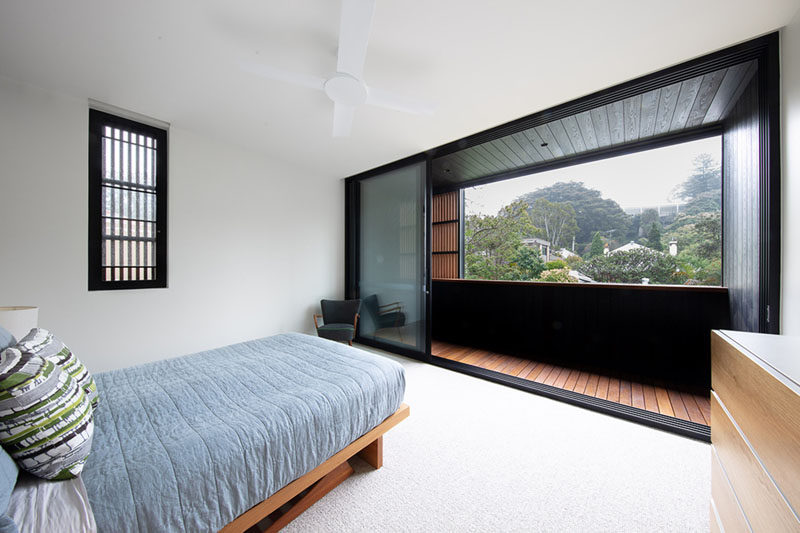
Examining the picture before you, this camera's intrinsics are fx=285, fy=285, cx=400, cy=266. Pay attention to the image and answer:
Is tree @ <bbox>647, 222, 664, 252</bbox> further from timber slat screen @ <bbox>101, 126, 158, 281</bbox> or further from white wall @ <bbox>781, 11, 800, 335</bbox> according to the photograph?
timber slat screen @ <bbox>101, 126, 158, 281</bbox>

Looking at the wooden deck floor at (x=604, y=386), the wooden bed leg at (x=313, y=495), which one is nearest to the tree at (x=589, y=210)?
the wooden deck floor at (x=604, y=386)

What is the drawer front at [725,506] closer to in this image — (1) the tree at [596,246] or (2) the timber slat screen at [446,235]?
(1) the tree at [596,246]

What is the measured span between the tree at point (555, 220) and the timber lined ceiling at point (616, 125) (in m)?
0.61

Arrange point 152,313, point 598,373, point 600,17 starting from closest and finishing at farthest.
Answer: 1. point 600,17
2. point 152,313
3. point 598,373

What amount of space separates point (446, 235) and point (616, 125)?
2.68 meters

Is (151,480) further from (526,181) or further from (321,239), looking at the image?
(526,181)

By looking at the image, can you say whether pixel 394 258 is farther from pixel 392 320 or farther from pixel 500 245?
pixel 500 245

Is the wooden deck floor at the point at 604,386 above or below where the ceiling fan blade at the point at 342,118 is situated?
below

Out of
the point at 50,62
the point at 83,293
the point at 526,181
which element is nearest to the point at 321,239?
the point at 83,293

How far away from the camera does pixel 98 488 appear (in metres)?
0.87

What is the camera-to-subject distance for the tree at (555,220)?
3.93m

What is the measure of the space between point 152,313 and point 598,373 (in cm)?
476

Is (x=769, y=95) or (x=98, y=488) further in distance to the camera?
(x=769, y=95)

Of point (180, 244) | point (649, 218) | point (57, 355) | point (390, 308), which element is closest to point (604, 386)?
point (649, 218)
